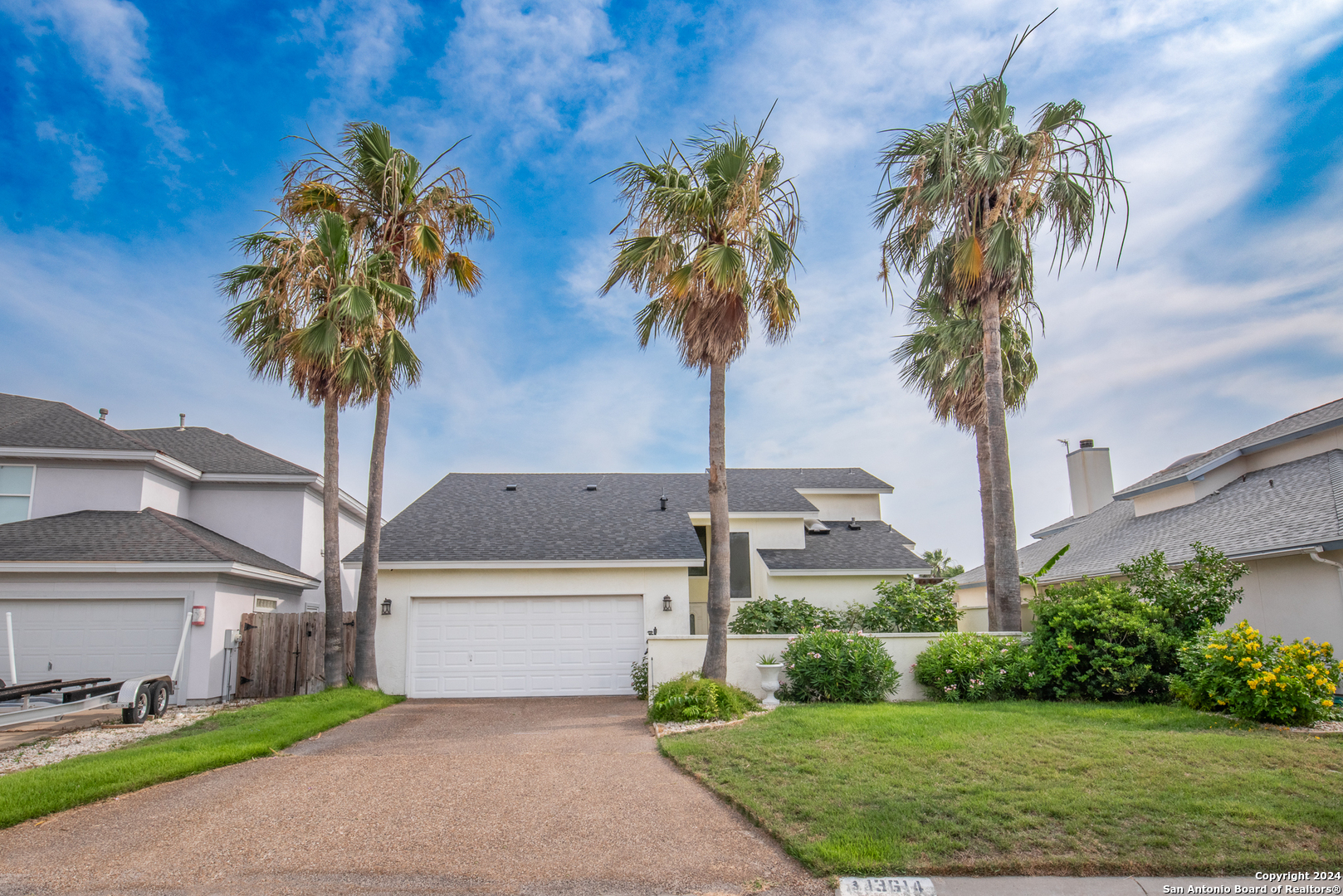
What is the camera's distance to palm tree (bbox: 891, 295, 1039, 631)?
16094 mm

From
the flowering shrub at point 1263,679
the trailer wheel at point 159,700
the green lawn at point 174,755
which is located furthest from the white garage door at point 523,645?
the flowering shrub at point 1263,679

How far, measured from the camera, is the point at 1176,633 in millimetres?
10820

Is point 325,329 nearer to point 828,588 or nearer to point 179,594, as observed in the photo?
point 179,594

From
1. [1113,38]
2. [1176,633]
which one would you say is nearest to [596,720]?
[1176,633]

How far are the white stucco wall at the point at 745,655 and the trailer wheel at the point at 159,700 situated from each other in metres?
7.88

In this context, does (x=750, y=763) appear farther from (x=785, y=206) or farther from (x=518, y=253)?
(x=518, y=253)

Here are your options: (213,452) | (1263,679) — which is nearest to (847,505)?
(1263,679)

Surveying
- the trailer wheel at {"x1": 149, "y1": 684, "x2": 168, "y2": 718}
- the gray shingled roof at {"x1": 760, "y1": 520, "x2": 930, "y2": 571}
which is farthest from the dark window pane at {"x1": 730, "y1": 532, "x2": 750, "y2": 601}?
the trailer wheel at {"x1": 149, "y1": 684, "x2": 168, "y2": 718}

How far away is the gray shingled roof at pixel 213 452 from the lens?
17.1m

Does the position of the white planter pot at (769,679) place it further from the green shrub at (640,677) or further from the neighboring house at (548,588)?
the neighboring house at (548,588)

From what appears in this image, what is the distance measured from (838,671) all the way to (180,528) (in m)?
13.0

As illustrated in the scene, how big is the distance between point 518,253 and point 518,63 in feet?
16.5

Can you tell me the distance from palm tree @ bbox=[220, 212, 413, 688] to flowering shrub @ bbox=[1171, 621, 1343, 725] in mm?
14309

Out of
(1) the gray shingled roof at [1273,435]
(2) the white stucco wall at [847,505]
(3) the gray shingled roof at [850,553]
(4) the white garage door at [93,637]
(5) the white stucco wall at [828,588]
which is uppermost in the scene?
(1) the gray shingled roof at [1273,435]
